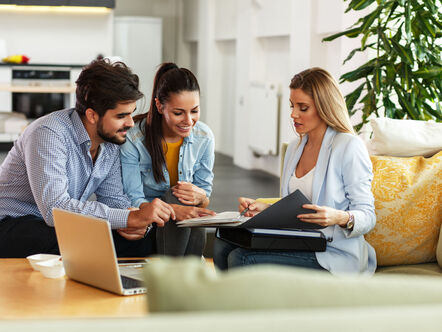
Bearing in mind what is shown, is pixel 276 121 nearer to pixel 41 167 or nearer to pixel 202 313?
pixel 41 167

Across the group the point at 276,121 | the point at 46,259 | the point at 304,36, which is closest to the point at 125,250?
the point at 46,259

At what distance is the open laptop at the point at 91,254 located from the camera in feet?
5.84

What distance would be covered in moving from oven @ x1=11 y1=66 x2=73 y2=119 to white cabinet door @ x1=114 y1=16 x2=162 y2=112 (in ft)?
4.97

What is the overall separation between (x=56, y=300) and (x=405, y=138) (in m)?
1.64

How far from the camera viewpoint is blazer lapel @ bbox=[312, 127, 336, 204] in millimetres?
2431

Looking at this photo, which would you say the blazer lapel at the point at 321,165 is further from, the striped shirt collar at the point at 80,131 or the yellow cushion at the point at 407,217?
the striped shirt collar at the point at 80,131

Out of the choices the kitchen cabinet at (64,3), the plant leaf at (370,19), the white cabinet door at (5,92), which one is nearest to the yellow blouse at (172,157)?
the plant leaf at (370,19)

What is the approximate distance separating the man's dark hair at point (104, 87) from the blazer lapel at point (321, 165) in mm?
750

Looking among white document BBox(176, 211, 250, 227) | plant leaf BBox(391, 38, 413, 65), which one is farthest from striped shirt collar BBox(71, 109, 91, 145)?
plant leaf BBox(391, 38, 413, 65)

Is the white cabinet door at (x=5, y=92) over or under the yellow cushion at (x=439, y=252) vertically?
over

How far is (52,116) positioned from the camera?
260 centimetres

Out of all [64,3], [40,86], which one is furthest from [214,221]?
[64,3]

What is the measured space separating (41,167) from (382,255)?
1.35 metres

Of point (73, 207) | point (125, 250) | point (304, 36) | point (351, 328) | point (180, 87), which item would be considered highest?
point (304, 36)
